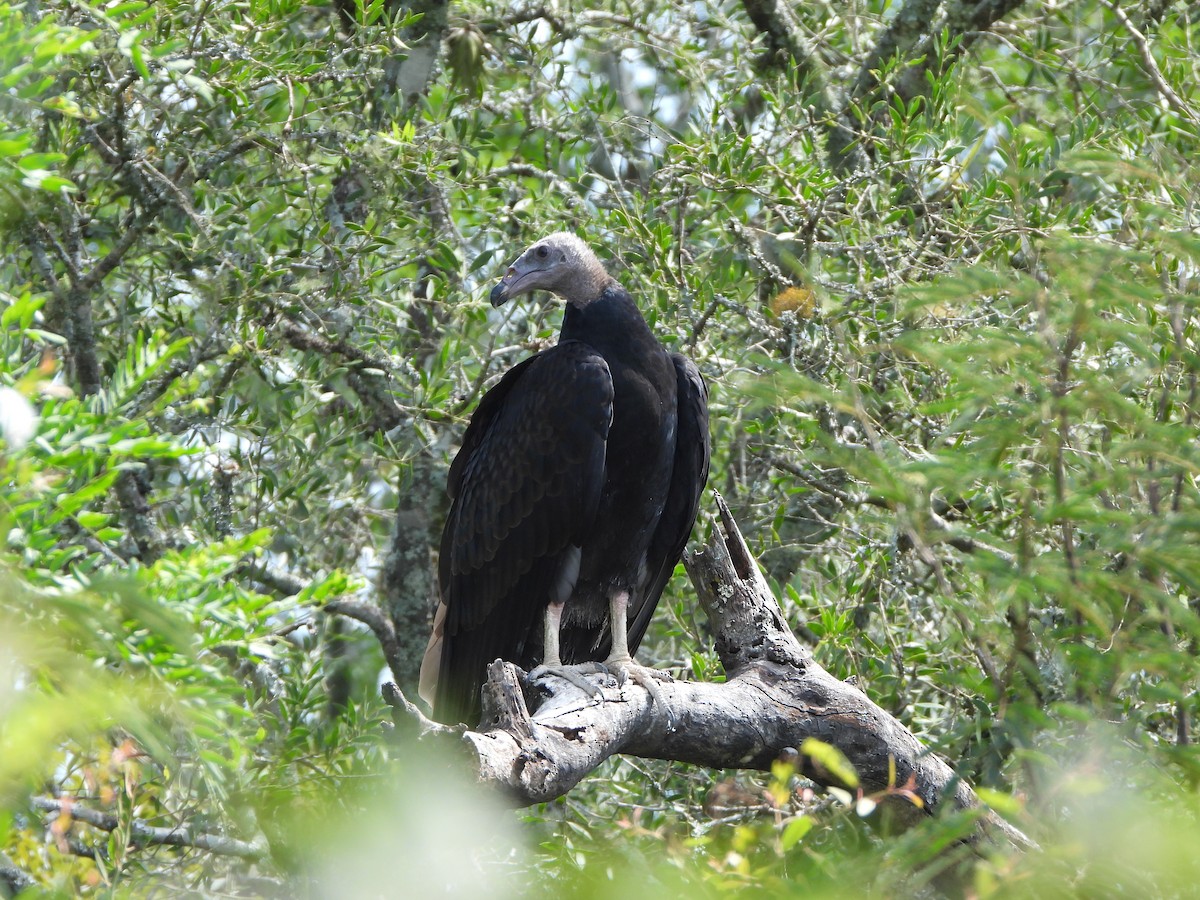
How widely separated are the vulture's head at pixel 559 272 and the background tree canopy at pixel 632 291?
16cm

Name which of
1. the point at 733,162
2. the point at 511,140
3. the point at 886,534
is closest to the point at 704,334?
the point at 733,162

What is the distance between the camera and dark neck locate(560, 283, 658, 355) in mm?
3852

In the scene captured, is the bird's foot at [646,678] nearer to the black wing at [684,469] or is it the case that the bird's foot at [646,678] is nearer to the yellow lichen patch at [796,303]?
the black wing at [684,469]

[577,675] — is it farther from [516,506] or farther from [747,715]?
[516,506]

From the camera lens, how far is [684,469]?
3.88m

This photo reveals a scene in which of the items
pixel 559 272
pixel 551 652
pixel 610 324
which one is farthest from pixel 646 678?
pixel 559 272

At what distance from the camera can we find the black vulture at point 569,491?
12.2ft

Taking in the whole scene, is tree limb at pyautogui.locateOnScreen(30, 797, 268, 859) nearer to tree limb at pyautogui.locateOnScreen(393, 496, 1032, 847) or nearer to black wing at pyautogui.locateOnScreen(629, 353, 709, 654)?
tree limb at pyautogui.locateOnScreen(393, 496, 1032, 847)

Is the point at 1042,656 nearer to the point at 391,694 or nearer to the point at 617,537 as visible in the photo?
the point at 391,694

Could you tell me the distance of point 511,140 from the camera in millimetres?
5883

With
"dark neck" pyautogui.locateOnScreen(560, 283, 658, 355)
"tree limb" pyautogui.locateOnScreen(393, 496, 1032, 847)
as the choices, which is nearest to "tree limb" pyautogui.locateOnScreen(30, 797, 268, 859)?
"tree limb" pyautogui.locateOnScreen(393, 496, 1032, 847)

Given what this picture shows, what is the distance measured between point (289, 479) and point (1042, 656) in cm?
276

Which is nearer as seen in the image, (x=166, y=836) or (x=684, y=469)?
(x=166, y=836)

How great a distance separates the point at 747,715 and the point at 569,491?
2.98 ft
